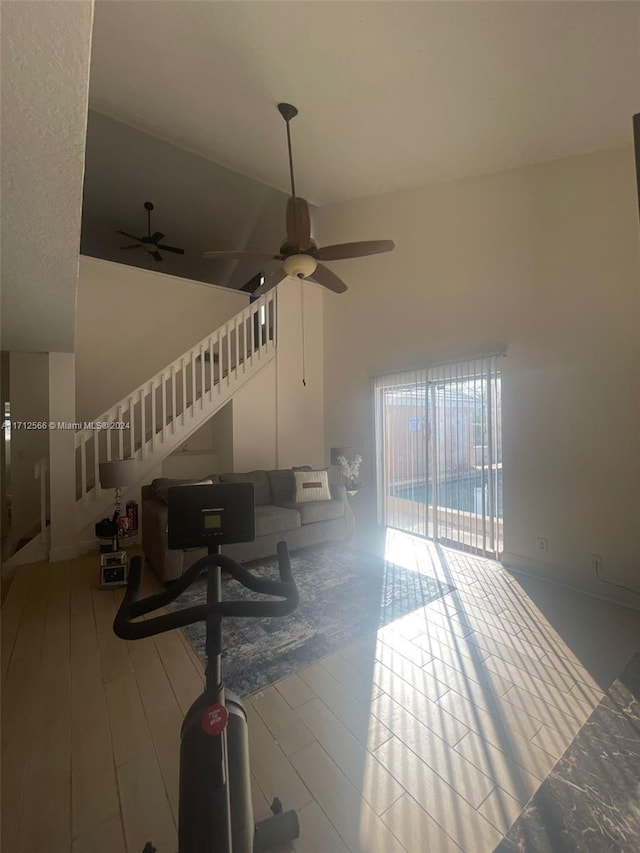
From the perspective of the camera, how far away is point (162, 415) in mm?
4895

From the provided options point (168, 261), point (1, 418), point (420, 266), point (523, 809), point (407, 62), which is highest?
point (168, 261)

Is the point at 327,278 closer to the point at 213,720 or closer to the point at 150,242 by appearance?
the point at 150,242

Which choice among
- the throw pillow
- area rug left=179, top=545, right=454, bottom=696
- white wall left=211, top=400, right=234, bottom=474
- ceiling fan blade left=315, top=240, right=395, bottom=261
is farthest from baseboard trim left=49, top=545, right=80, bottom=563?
ceiling fan blade left=315, top=240, right=395, bottom=261

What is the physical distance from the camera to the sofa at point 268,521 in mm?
3139

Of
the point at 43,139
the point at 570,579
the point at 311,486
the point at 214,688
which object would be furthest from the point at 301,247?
the point at 570,579

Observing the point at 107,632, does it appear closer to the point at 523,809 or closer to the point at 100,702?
the point at 100,702

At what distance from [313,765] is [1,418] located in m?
5.63

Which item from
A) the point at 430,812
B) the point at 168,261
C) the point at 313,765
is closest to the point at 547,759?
the point at 430,812

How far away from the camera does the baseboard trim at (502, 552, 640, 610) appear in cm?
274

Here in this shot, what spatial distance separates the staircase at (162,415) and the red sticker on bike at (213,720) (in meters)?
3.74

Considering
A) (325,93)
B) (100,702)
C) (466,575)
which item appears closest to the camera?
(100,702)

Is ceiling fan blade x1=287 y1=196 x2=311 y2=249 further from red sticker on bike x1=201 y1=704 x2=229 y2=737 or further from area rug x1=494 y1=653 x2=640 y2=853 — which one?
Answer: area rug x1=494 y1=653 x2=640 y2=853

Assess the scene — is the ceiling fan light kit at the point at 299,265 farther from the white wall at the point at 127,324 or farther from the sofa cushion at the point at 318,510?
the white wall at the point at 127,324

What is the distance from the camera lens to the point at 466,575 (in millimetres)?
3295
